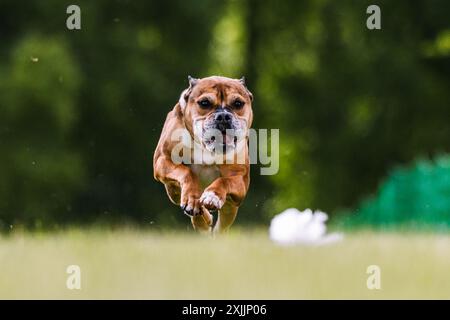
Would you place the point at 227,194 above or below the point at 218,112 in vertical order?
below

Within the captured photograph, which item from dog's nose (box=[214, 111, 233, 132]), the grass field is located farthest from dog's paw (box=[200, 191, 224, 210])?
the grass field

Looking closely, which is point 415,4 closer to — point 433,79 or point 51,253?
point 433,79

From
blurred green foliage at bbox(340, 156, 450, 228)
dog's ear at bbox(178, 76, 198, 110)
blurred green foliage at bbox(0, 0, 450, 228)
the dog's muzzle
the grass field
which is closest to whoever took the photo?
the dog's muzzle

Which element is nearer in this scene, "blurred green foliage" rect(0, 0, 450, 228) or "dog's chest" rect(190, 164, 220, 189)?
"dog's chest" rect(190, 164, 220, 189)

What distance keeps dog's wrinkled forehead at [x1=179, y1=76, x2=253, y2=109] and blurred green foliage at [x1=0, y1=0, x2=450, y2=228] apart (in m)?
13.7

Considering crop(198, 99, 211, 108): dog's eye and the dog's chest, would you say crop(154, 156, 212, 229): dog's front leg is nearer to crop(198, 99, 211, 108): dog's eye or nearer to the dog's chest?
the dog's chest

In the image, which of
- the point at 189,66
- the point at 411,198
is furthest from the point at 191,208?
the point at 189,66

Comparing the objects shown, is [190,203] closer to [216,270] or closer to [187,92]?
[187,92]

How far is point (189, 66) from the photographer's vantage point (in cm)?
1716

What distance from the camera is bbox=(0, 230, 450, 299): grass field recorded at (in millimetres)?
4961

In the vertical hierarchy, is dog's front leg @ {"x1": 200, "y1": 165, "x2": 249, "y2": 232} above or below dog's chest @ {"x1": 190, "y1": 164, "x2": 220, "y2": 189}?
below

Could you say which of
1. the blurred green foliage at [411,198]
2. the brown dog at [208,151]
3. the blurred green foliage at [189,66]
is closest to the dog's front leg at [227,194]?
the brown dog at [208,151]

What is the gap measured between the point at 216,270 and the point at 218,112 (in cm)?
224

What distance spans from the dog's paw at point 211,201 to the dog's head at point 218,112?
0.16m
